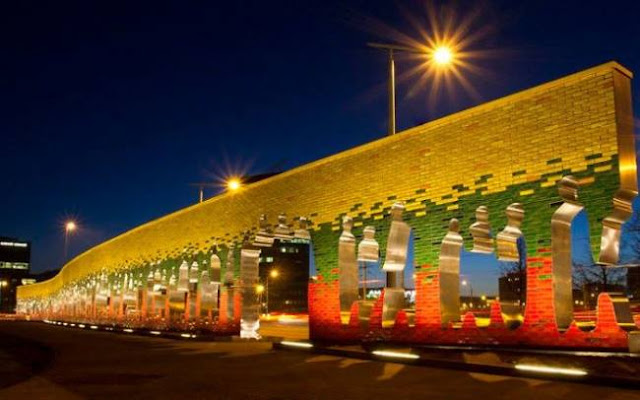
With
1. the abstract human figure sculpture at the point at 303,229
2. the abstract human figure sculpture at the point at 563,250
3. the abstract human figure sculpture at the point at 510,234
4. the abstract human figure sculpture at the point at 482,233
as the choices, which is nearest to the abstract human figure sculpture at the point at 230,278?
the abstract human figure sculpture at the point at 303,229

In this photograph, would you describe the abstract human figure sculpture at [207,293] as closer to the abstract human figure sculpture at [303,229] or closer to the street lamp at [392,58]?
the abstract human figure sculpture at [303,229]

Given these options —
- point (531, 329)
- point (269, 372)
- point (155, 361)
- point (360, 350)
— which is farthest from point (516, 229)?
point (155, 361)

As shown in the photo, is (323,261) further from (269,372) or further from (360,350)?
(269,372)

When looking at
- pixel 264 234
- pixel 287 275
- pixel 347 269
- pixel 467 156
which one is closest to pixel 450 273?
pixel 467 156

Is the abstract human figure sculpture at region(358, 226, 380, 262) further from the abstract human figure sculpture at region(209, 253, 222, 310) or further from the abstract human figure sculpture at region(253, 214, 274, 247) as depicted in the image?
the abstract human figure sculpture at region(209, 253, 222, 310)

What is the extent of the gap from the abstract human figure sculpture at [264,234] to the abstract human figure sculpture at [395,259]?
253 inches

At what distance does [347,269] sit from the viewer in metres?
16.6

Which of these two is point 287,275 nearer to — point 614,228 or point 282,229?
point 282,229

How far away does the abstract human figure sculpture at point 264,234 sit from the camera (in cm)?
2069

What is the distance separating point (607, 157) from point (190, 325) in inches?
753

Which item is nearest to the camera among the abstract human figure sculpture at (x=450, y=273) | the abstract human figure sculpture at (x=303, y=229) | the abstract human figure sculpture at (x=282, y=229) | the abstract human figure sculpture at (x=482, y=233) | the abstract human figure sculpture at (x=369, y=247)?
the abstract human figure sculpture at (x=482, y=233)

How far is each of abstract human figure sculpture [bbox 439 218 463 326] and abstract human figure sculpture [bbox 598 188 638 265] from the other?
3.29 metres

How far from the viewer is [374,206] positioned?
15.9m

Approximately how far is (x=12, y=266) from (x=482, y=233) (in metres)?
151
